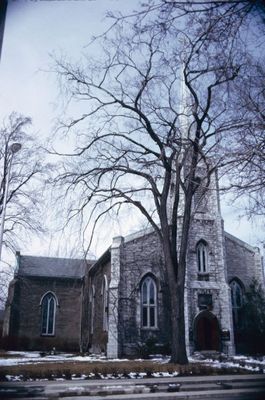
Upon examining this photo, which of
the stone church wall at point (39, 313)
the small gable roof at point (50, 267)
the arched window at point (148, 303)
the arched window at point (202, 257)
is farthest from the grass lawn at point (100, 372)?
the small gable roof at point (50, 267)

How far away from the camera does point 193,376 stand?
39.7ft

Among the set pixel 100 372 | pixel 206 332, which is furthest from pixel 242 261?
pixel 100 372

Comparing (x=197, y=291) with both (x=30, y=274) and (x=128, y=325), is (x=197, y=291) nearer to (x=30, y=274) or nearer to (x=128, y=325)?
(x=128, y=325)

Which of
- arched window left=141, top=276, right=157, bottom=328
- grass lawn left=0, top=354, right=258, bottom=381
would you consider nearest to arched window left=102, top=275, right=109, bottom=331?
arched window left=141, top=276, right=157, bottom=328

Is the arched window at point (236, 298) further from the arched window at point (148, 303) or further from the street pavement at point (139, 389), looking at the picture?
the street pavement at point (139, 389)

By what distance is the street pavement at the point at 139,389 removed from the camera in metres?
8.43

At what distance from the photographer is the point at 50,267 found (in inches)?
1388

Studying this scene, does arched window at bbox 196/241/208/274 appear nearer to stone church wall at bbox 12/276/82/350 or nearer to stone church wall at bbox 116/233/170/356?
stone church wall at bbox 116/233/170/356

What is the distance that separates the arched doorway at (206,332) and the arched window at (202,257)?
2.84 m

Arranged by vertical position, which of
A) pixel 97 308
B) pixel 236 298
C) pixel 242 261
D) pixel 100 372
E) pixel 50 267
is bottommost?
pixel 100 372

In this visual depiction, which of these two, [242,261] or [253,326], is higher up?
[242,261]

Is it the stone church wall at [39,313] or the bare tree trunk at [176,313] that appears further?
the stone church wall at [39,313]

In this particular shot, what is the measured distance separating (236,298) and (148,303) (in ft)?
20.9

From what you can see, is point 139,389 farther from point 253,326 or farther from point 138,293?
point 253,326
